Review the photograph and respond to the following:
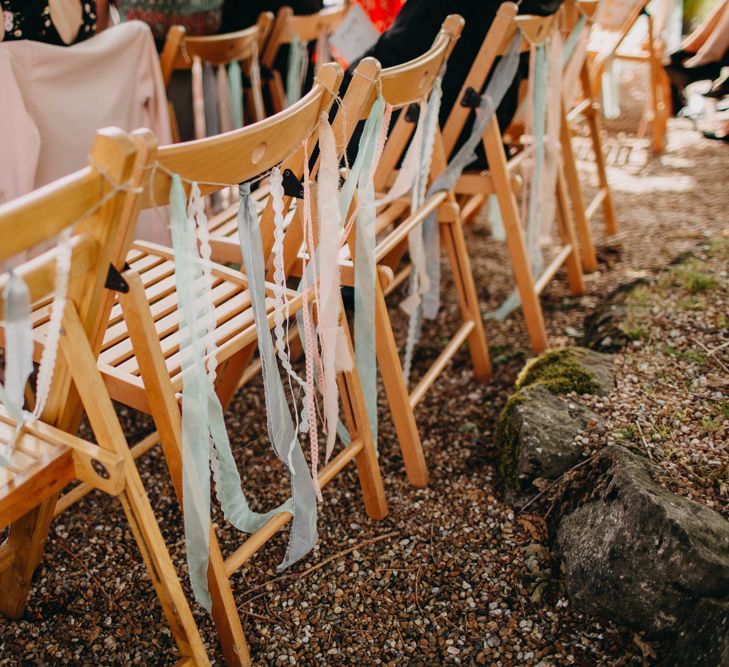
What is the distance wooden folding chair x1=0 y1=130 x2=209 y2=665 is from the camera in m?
0.88

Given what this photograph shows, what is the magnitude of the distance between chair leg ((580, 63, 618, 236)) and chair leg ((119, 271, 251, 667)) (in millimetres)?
2294

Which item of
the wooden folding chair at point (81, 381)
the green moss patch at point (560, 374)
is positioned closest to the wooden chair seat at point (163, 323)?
the wooden folding chair at point (81, 381)

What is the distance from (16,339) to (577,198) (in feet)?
7.40

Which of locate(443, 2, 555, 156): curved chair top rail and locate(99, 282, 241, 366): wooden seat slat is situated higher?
locate(443, 2, 555, 156): curved chair top rail

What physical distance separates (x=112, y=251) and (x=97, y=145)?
0.16 m

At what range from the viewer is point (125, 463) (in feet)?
3.51

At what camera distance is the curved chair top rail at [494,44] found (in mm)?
1833

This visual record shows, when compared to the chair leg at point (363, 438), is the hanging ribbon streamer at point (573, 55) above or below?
above

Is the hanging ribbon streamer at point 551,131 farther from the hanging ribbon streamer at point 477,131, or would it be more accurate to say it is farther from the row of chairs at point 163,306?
the hanging ribbon streamer at point 477,131

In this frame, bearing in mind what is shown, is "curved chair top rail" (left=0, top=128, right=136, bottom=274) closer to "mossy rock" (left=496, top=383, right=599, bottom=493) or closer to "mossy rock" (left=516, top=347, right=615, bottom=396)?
"mossy rock" (left=496, top=383, right=599, bottom=493)

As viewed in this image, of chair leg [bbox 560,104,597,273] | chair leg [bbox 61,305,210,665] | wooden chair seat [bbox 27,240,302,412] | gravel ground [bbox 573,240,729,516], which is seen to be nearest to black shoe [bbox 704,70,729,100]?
chair leg [bbox 560,104,597,273]

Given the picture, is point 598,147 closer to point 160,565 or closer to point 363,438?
point 363,438

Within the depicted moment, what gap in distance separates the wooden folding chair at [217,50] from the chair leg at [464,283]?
0.99 meters

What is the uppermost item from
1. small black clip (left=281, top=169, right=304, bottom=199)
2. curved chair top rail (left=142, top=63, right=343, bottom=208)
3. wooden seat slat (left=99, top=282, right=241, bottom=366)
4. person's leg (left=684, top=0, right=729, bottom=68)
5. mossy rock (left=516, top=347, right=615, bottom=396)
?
curved chair top rail (left=142, top=63, right=343, bottom=208)
